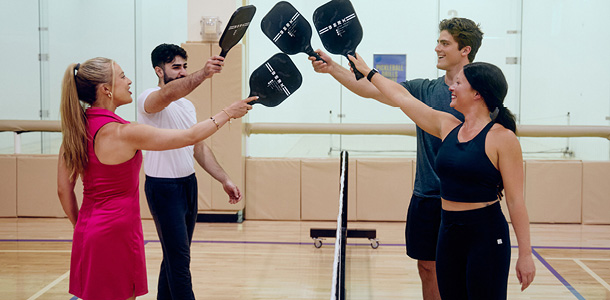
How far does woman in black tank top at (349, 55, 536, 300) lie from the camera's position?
233 centimetres

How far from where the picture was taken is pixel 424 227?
3.09m

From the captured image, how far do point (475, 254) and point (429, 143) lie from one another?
857 mm

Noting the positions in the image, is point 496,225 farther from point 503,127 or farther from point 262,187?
point 262,187

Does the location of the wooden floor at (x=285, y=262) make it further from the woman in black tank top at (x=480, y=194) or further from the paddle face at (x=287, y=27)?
the paddle face at (x=287, y=27)

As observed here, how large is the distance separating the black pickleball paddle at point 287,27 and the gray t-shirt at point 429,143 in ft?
2.25

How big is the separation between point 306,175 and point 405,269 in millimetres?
2040

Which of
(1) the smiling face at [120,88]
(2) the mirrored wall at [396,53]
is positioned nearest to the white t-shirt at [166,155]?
(1) the smiling face at [120,88]

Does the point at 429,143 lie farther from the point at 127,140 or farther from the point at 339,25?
the point at 127,140

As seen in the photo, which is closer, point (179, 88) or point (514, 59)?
point (179, 88)

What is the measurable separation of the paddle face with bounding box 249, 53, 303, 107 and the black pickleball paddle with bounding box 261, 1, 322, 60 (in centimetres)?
9

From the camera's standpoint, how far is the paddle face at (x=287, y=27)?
2.89 m

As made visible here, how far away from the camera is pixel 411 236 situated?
3.13 meters

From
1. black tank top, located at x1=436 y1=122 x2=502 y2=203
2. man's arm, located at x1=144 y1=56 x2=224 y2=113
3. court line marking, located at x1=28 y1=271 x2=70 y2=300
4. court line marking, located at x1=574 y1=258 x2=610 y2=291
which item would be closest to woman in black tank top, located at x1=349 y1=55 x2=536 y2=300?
black tank top, located at x1=436 y1=122 x2=502 y2=203

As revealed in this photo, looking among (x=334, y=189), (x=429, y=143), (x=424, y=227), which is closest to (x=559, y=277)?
(x=424, y=227)
